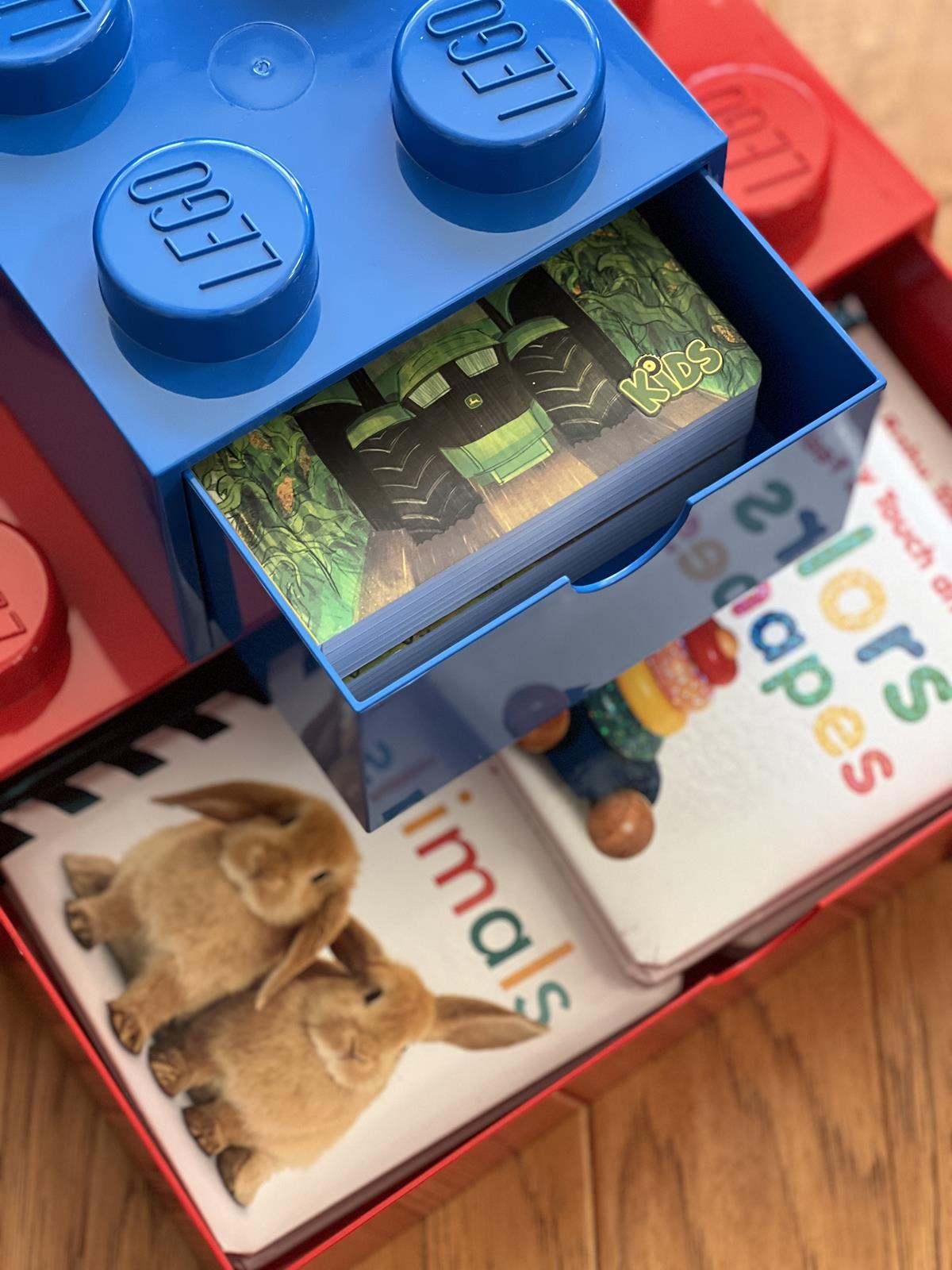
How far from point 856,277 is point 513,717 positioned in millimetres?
386

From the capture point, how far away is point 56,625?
0.69 metres

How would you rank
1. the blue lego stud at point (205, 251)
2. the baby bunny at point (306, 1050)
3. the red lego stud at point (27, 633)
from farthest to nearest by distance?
the baby bunny at point (306, 1050) < the red lego stud at point (27, 633) < the blue lego stud at point (205, 251)

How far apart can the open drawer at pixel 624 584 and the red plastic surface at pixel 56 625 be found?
60 millimetres

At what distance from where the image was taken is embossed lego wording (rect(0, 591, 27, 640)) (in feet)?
2.23

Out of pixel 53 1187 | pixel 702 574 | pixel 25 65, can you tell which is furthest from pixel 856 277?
pixel 53 1187

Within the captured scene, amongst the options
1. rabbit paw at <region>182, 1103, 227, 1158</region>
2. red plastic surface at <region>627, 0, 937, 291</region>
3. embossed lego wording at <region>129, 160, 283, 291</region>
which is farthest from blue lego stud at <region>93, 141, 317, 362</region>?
rabbit paw at <region>182, 1103, 227, 1158</region>

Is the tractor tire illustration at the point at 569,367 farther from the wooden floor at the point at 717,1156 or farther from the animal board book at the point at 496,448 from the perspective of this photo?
the wooden floor at the point at 717,1156

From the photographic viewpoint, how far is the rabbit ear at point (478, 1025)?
2.66ft

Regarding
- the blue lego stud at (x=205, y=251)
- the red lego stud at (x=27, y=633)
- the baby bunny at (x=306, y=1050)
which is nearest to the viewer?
the blue lego stud at (x=205, y=251)

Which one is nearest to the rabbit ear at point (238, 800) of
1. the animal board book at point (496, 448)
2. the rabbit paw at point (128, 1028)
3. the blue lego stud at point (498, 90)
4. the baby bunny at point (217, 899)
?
the baby bunny at point (217, 899)

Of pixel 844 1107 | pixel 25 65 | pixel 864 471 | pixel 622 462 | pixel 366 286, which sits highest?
pixel 25 65

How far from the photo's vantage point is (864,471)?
904 mm

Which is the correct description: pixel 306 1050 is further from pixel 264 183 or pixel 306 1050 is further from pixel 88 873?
pixel 264 183

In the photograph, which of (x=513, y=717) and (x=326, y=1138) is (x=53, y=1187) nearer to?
(x=326, y=1138)
